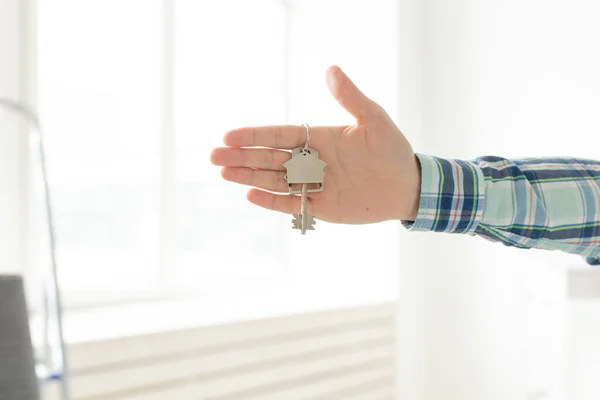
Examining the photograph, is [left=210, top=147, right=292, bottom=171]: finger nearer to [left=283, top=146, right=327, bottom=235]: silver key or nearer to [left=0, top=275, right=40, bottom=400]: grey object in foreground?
[left=283, top=146, right=327, bottom=235]: silver key

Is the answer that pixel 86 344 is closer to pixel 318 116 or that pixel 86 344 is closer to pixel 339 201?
pixel 339 201

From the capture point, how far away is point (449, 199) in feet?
3.54

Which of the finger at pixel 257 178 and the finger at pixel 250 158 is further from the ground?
the finger at pixel 250 158

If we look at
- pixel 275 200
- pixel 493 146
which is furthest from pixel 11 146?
pixel 493 146

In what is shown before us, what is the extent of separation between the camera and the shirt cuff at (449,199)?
108cm

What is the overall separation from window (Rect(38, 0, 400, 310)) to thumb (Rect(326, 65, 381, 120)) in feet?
3.87

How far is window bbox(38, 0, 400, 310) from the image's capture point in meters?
1.98

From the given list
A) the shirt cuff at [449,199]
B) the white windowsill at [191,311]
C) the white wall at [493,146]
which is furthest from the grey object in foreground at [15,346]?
the white wall at [493,146]

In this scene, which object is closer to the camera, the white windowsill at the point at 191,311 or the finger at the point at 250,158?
the finger at the point at 250,158

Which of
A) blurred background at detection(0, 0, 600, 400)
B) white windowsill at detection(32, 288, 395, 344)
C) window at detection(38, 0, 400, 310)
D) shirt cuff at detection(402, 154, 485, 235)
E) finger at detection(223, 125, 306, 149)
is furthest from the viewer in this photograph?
window at detection(38, 0, 400, 310)

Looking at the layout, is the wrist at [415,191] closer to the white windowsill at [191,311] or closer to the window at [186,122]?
the white windowsill at [191,311]

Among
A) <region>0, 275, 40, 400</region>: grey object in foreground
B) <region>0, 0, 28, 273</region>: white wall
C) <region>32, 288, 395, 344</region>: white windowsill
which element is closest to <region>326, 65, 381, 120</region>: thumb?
<region>0, 275, 40, 400</region>: grey object in foreground

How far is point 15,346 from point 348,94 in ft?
2.27

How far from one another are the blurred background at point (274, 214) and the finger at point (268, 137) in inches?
29.4
